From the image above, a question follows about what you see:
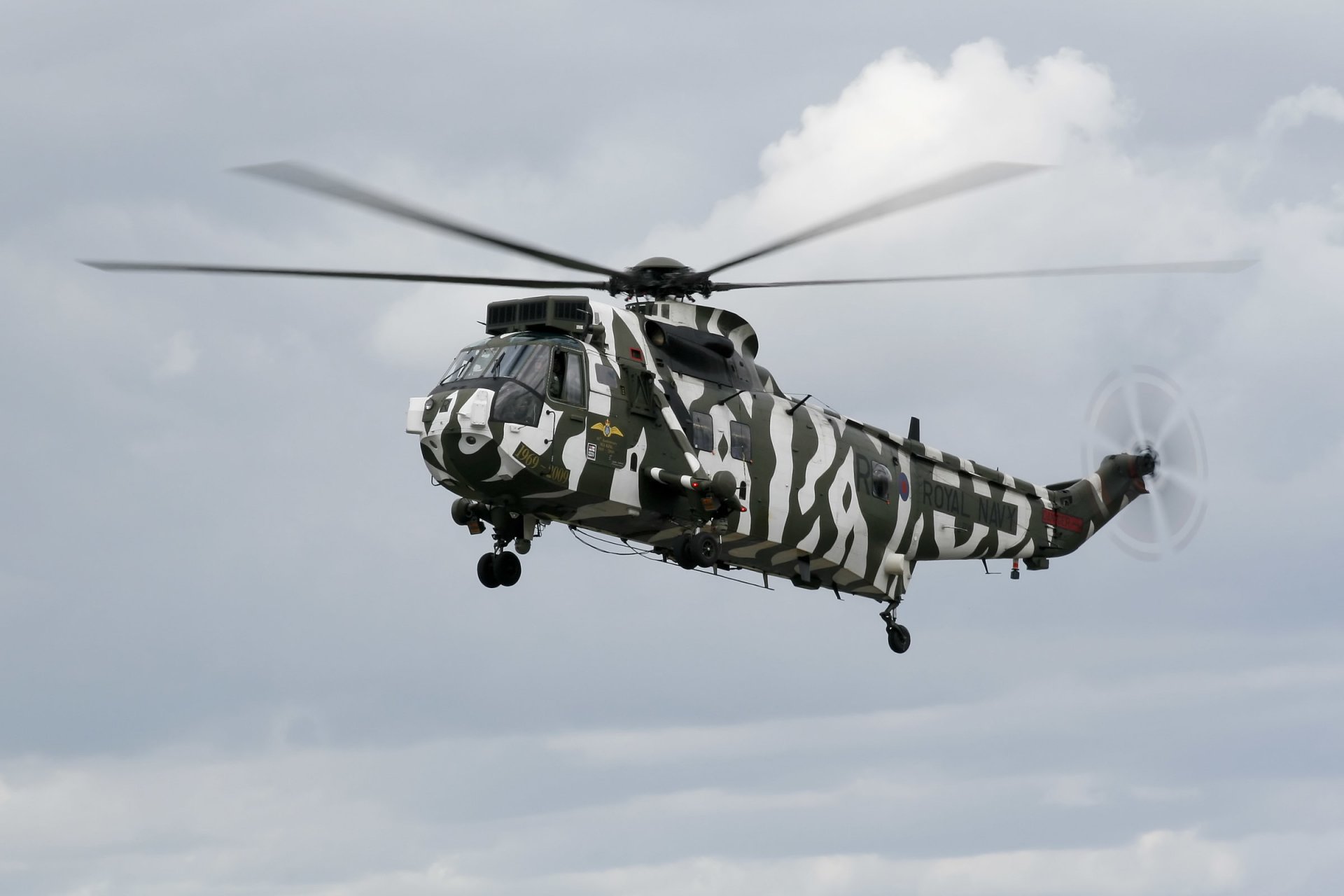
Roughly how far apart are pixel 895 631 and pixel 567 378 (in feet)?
38.2

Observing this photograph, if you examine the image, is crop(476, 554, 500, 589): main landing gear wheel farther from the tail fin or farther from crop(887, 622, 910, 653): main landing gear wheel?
the tail fin

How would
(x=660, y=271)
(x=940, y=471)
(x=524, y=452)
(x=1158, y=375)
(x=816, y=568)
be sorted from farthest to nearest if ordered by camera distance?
(x=1158, y=375), (x=940, y=471), (x=816, y=568), (x=660, y=271), (x=524, y=452)

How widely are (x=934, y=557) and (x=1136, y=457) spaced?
7.46 metres

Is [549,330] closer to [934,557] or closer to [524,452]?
[524,452]

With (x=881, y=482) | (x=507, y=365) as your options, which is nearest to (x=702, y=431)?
(x=507, y=365)

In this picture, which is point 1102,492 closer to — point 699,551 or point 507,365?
point 699,551

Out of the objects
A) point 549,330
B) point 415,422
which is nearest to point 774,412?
point 549,330

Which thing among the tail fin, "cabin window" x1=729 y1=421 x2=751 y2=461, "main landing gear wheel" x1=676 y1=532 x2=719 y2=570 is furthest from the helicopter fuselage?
the tail fin

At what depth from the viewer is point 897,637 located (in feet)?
125

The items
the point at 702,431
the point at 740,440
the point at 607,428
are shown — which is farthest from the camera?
the point at 740,440

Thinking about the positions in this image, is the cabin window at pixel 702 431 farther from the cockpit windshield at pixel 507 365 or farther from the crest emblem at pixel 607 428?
the cockpit windshield at pixel 507 365

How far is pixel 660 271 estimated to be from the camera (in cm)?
3347

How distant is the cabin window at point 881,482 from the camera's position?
36688 mm

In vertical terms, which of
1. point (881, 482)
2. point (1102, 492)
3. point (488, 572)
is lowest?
point (488, 572)
